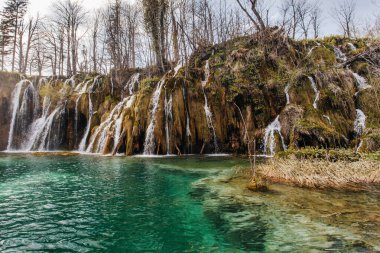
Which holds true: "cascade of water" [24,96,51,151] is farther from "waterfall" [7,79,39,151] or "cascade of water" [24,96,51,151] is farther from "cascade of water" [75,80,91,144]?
"cascade of water" [75,80,91,144]

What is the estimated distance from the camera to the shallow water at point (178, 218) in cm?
527

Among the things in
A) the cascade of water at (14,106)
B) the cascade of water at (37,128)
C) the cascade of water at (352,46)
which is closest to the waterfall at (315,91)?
the cascade of water at (352,46)

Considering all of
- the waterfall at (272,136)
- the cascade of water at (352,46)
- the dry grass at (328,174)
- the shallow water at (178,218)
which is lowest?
the shallow water at (178,218)

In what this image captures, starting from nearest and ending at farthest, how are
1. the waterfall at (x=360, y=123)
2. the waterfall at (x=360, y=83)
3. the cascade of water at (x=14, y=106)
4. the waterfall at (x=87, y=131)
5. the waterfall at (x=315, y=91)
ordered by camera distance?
the waterfall at (x=360, y=123), the waterfall at (x=315, y=91), the waterfall at (x=360, y=83), the waterfall at (x=87, y=131), the cascade of water at (x=14, y=106)

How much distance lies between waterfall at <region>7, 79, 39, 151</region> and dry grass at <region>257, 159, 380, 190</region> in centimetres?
2935

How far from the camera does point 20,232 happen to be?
5.97 m

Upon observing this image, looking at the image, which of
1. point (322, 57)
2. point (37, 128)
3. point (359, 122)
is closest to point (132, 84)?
point (37, 128)

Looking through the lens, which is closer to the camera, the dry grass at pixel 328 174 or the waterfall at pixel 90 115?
the dry grass at pixel 328 174

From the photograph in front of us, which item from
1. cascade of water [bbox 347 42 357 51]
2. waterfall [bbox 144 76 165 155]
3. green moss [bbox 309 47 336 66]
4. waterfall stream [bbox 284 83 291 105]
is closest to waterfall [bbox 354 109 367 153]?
waterfall stream [bbox 284 83 291 105]

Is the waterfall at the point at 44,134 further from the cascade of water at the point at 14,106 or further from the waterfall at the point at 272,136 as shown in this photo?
the waterfall at the point at 272,136

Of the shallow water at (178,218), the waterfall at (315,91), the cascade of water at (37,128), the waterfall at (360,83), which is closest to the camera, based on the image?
the shallow water at (178,218)

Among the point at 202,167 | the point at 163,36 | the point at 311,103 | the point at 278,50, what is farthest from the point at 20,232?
the point at 163,36

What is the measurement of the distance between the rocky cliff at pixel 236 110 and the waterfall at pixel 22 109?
4.9 inches

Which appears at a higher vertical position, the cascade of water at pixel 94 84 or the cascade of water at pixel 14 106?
the cascade of water at pixel 94 84
